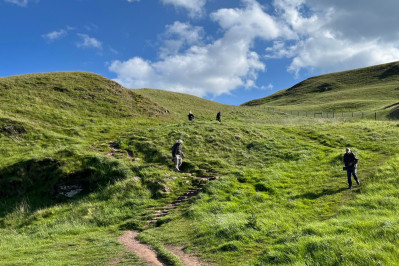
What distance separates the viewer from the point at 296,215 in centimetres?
1276

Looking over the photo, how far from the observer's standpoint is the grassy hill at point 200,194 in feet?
30.4

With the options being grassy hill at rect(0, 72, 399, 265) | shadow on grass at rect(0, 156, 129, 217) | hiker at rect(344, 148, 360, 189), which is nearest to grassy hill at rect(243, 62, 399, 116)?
grassy hill at rect(0, 72, 399, 265)

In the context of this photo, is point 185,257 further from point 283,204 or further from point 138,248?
point 283,204

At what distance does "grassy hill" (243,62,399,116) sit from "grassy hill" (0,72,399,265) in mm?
67561

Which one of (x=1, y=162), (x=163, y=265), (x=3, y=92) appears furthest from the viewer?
(x=3, y=92)

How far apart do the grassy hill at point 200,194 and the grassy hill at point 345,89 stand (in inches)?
2660

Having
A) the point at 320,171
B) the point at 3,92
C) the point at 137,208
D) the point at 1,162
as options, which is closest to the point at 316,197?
the point at 320,171

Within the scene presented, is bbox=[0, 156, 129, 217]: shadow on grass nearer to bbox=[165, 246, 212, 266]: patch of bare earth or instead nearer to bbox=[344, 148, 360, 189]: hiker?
bbox=[165, 246, 212, 266]: patch of bare earth

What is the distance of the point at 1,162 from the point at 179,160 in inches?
586

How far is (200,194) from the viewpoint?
1652cm

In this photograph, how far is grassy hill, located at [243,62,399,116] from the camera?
10131cm

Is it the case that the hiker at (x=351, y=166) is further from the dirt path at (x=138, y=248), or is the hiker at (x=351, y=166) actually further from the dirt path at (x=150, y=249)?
the dirt path at (x=138, y=248)

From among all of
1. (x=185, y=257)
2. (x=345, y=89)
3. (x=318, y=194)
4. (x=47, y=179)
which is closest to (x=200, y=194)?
(x=318, y=194)

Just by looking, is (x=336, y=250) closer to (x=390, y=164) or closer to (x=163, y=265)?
(x=163, y=265)
